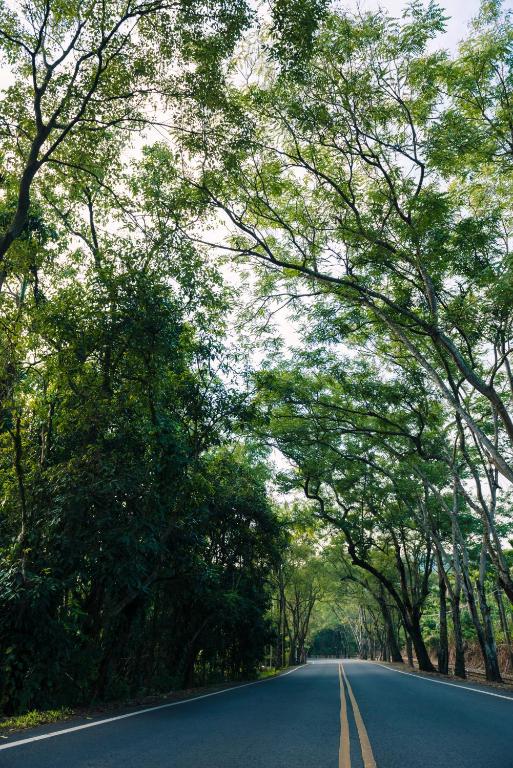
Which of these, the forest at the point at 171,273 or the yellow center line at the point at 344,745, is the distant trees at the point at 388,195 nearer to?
the forest at the point at 171,273

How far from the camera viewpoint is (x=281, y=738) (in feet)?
21.7

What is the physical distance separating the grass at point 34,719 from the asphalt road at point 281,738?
1.21ft

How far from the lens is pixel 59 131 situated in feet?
34.2

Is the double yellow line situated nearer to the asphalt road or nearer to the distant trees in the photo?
the asphalt road

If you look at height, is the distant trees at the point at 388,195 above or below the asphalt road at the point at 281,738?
above

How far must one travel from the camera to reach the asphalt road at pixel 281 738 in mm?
5203

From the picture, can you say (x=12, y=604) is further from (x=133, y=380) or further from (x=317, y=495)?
(x=317, y=495)

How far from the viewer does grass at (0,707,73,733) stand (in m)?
6.95

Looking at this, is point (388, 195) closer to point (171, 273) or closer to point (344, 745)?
point (171, 273)

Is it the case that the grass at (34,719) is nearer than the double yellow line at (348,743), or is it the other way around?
the double yellow line at (348,743)

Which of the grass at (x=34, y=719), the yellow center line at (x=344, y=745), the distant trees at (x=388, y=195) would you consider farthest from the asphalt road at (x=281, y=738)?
the distant trees at (x=388, y=195)

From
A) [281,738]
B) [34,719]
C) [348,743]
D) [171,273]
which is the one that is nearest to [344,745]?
[348,743]

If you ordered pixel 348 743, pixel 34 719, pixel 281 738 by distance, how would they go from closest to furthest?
pixel 348 743
pixel 281 738
pixel 34 719

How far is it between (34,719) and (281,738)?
11.8ft
